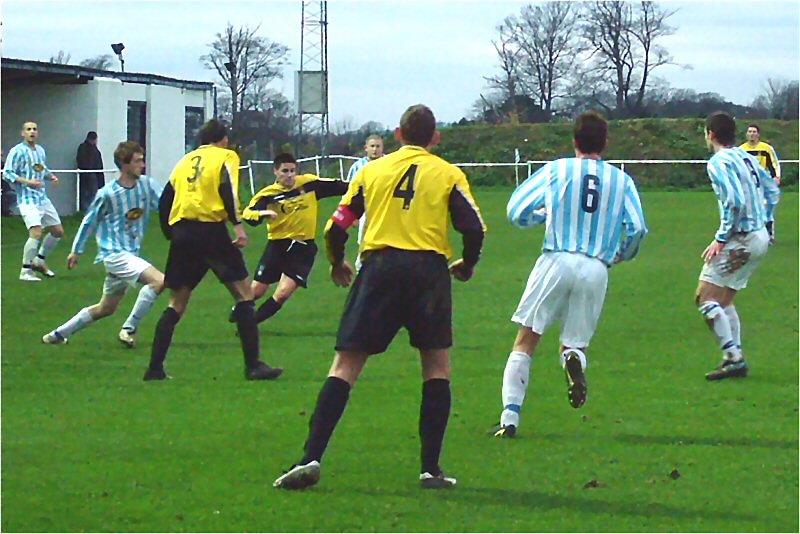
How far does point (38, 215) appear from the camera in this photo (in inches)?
760

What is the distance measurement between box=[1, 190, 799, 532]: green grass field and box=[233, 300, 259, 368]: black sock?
192 millimetres

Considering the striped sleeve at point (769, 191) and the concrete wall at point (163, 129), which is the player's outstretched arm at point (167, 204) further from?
the concrete wall at point (163, 129)

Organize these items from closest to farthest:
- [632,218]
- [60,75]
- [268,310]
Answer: [632,218]
[268,310]
[60,75]

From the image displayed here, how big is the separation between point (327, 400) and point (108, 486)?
116 cm

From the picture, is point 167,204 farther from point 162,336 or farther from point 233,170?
point 162,336

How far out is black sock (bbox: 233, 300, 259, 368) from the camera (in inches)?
432

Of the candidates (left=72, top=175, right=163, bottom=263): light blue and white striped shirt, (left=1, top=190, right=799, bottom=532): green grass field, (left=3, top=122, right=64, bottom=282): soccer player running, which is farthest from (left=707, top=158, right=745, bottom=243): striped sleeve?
(left=3, top=122, right=64, bottom=282): soccer player running

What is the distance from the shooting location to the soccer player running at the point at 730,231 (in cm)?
1065

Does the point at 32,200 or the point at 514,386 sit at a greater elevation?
the point at 32,200

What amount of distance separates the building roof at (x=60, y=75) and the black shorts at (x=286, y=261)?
13.5 meters

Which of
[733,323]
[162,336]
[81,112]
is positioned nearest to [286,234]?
[162,336]

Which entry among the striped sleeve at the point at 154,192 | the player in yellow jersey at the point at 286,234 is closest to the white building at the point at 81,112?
the player in yellow jersey at the point at 286,234

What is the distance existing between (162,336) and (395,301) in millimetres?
4008

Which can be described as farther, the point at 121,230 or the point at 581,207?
the point at 121,230
